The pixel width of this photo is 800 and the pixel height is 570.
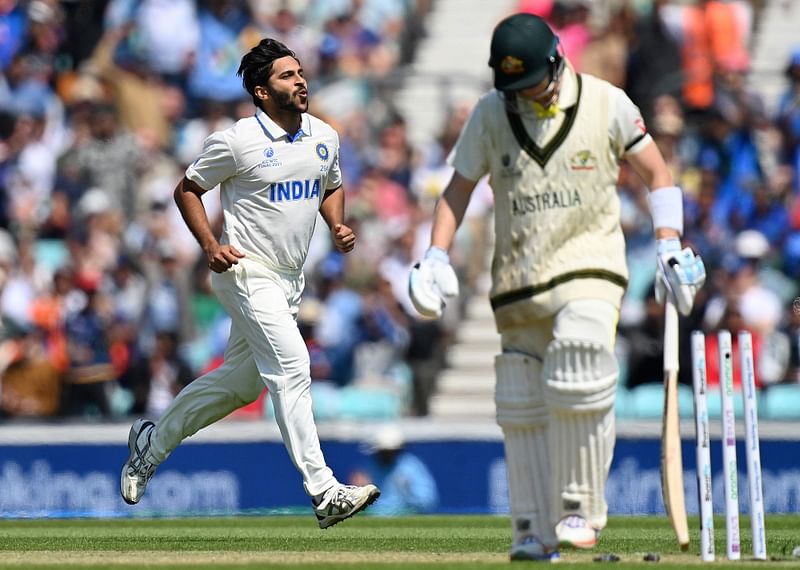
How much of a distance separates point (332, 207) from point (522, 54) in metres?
2.03

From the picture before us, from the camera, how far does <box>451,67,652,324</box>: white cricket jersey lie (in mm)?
6301

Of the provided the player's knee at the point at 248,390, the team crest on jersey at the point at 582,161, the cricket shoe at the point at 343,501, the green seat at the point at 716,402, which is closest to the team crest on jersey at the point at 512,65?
the team crest on jersey at the point at 582,161

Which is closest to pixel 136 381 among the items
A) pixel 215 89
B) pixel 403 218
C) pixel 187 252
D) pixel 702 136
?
pixel 187 252

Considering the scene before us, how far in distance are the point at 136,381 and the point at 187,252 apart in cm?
147

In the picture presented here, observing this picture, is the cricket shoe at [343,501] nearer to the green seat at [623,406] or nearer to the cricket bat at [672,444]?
the cricket bat at [672,444]

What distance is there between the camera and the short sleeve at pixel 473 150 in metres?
6.43

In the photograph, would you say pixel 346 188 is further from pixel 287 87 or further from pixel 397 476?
pixel 287 87

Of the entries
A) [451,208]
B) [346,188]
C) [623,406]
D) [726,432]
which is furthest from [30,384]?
[726,432]

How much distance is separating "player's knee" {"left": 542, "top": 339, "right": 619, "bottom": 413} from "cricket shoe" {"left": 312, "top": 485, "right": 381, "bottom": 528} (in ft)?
5.19

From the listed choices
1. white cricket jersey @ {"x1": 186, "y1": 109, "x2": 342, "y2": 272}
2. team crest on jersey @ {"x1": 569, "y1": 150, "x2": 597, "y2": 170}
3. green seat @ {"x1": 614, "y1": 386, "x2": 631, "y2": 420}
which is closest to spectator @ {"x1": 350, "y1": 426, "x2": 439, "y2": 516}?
green seat @ {"x1": 614, "y1": 386, "x2": 631, "y2": 420}

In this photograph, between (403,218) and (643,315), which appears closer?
(643,315)

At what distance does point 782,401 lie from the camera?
12.1 meters

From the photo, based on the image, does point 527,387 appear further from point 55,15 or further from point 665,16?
point 55,15

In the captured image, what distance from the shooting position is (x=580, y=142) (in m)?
6.32
